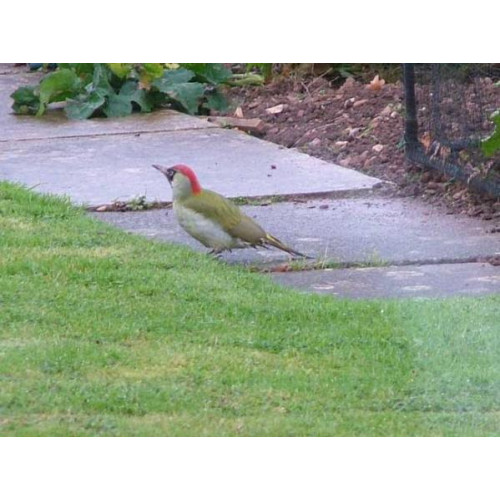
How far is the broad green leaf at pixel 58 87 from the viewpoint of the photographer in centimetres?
846

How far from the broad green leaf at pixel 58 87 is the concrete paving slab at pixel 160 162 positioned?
0.67m

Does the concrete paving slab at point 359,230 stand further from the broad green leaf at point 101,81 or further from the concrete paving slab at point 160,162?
the broad green leaf at point 101,81

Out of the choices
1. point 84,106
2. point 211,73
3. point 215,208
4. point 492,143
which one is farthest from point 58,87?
point 492,143

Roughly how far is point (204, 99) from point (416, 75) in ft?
7.52

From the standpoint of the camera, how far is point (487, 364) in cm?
407

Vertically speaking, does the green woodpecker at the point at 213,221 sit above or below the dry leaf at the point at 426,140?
below

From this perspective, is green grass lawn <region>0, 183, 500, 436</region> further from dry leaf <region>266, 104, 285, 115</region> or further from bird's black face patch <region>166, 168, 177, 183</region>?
dry leaf <region>266, 104, 285, 115</region>

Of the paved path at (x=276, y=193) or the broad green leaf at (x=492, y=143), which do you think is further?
the broad green leaf at (x=492, y=143)

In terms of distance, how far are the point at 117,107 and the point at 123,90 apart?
0.25m

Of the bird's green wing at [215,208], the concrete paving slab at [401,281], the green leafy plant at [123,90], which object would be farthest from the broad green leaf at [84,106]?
the concrete paving slab at [401,281]

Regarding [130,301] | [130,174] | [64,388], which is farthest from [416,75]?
[64,388]

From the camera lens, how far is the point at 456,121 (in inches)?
268
